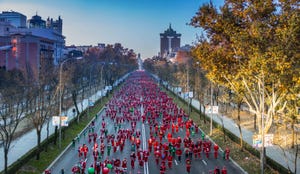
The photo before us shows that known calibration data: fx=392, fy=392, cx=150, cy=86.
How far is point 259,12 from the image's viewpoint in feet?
71.6

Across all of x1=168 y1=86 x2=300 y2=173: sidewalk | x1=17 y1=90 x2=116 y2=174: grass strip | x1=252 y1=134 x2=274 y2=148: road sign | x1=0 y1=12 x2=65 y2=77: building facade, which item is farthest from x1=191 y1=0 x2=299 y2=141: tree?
x1=0 y1=12 x2=65 y2=77: building facade

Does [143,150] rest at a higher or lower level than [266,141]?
lower

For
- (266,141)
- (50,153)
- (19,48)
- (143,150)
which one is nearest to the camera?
(266,141)

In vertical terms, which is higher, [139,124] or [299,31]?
[299,31]

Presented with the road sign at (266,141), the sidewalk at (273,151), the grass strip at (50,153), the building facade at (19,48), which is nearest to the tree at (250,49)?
the road sign at (266,141)

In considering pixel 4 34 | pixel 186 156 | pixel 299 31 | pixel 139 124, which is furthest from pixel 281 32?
pixel 4 34

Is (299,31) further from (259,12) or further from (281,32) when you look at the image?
(259,12)

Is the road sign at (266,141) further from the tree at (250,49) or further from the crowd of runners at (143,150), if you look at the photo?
the crowd of runners at (143,150)

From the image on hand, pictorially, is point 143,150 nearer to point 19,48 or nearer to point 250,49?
point 250,49

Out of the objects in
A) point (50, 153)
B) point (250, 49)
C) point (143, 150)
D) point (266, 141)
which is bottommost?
point (143, 150)

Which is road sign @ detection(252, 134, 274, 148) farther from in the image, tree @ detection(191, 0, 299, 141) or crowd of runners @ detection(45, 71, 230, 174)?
crowd of runners @ detection(45, 71, 230, 174)

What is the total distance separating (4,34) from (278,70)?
3015 inches

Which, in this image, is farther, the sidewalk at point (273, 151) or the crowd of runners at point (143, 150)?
the sidewalk at point (273, 151)

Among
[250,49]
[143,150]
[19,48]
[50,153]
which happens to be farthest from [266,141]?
[19,48]
